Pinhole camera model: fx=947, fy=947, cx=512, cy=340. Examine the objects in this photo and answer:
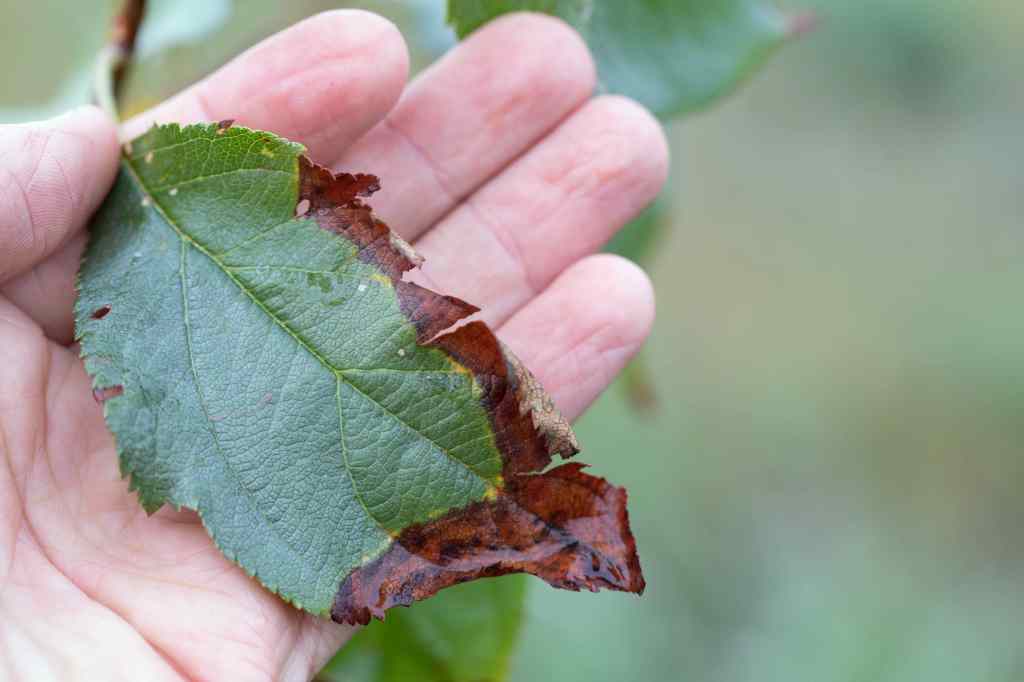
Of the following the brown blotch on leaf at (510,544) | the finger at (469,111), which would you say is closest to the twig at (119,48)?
the finger at (469,111)

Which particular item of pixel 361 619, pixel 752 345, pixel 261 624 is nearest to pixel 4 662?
pixel 261 624

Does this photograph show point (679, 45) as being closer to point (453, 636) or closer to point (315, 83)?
point (315, 83)

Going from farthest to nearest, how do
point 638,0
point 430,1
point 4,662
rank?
1. point 430,1
2. point 638,0
3. point 4,662

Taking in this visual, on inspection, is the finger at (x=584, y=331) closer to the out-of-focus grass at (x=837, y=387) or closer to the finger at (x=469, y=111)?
the finger at (x=469, y=111)

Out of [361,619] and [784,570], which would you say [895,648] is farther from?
[361,619]

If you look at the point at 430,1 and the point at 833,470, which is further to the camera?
the point at 833,470

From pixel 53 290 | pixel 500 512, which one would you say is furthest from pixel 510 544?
pixel 53 290

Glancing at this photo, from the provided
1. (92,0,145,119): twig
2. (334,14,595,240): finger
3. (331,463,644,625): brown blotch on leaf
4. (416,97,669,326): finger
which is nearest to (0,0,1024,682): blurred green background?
(92,0,145,119): twig
